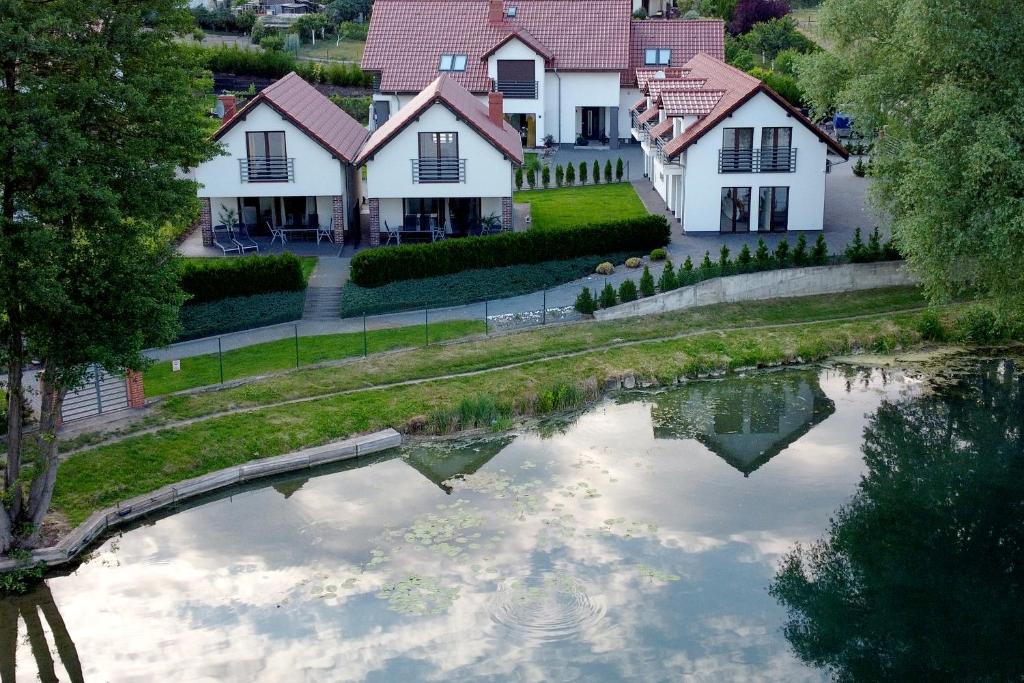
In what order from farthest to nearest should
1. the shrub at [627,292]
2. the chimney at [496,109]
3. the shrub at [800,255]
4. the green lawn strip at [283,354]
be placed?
the chimney at [496,109]
the shrub at [800,255]
the shrub at [627,292]
the green lawn strip at [283,354]

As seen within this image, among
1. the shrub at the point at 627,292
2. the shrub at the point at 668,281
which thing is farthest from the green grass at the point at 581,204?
the shrub at the point at 627,292

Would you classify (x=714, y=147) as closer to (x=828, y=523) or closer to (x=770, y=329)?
(x=770, y=329)

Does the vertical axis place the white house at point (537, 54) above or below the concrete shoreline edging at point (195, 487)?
above

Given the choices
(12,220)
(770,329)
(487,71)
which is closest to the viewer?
(12,220)

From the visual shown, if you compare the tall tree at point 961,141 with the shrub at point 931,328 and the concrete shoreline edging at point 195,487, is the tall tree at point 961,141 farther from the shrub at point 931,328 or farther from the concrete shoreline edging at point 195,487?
the concrete shoreline edging at point 195,487

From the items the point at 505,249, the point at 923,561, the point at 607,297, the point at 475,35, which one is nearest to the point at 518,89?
the point at 475,35

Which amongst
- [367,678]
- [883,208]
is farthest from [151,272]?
[883,208]
